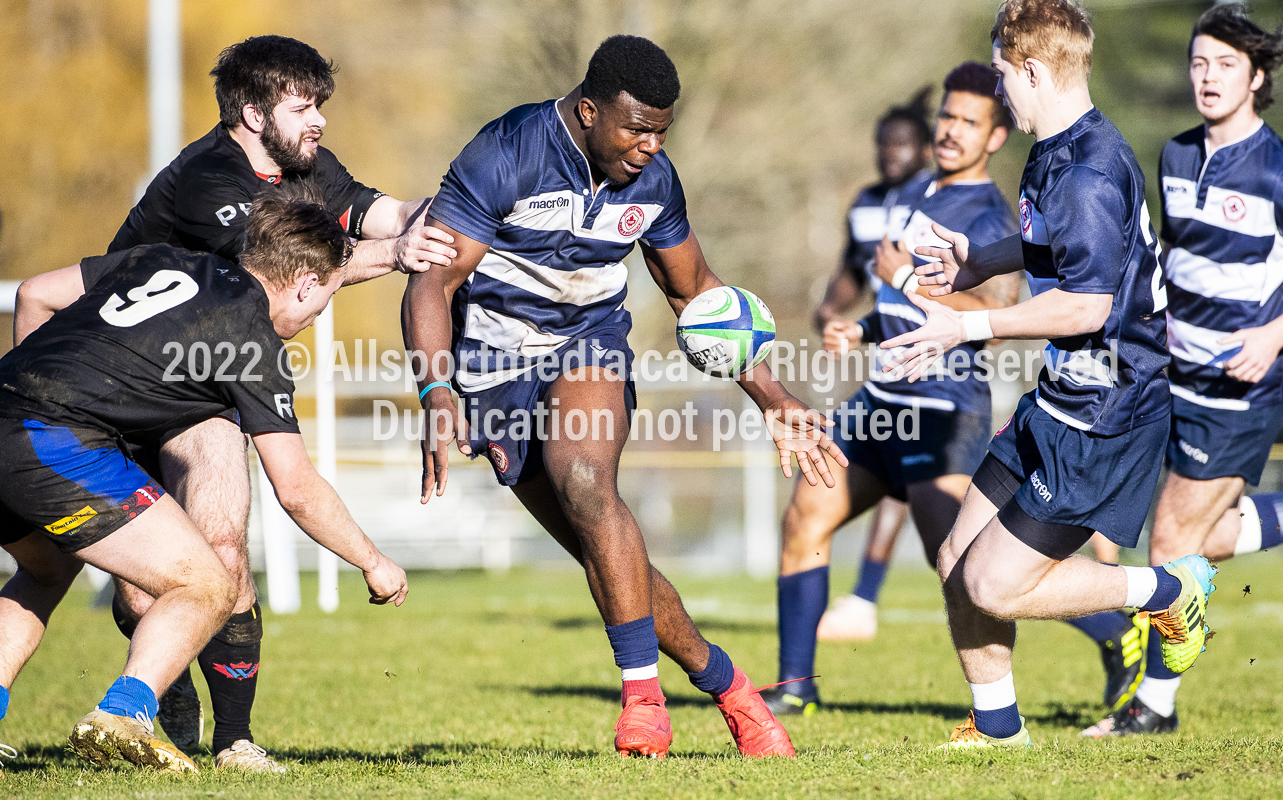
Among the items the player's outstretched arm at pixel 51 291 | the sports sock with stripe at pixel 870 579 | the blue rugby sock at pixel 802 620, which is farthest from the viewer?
the sports sock with stripe at pixel 870 579

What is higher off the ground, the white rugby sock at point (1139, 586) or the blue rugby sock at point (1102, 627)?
the white rugby sock at point (1139, 586)

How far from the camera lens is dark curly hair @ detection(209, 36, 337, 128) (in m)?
4.38

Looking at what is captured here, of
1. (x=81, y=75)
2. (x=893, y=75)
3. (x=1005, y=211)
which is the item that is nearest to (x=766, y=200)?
(x=893, y=75)

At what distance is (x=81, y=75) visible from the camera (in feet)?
61.7

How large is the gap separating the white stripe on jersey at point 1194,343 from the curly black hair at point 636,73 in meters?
2.62

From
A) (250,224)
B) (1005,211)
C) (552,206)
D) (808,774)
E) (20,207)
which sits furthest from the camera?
(20,207)

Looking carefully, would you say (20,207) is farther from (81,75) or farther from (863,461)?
(863,461)

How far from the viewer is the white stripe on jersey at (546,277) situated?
175 inches

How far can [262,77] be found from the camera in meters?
4.37

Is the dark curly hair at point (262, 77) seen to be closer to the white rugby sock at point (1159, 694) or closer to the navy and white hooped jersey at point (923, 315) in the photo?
the navy and white hooped jersey at point (923, 315)

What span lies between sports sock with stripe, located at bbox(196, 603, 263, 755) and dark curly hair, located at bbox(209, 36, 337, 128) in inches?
73.5

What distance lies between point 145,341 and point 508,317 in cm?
135

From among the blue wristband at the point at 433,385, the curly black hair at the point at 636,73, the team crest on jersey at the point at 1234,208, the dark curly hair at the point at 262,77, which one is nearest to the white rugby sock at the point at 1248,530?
the team crest on jersey at the point at 1234,208

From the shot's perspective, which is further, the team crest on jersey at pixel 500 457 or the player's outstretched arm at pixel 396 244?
the team crest on jersey at pixel 500 457
